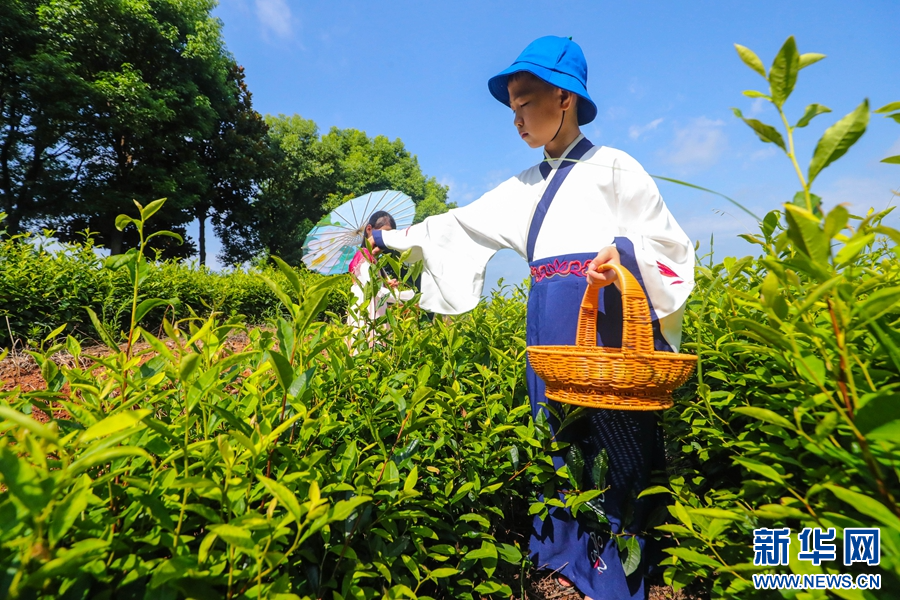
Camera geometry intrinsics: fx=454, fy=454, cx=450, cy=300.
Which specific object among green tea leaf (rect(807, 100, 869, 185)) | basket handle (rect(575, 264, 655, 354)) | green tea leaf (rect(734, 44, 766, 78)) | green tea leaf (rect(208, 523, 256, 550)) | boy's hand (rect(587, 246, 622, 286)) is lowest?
green tea leaf (rect(208, 523, 256, 550))

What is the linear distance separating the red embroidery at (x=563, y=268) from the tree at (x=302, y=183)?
20121mm

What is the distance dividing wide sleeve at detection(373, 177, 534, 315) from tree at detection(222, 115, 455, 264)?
19724mm

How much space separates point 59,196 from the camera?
1678cm

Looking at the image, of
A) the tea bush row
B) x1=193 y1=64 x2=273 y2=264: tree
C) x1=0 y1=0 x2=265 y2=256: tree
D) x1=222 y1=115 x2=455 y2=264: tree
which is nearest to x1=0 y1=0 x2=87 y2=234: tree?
x1=0 y1=0 x2=265 y2=256: tree

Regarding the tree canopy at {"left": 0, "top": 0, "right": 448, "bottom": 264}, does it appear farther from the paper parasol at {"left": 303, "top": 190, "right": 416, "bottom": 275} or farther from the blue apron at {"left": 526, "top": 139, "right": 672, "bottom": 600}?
the blue apron at {"left": 526, "top": 139, "right": 672, "bottom": 600}

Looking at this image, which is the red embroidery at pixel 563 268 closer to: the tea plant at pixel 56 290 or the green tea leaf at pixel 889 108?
the green tea leaf at pixel 889 108

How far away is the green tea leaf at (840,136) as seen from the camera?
53 centimetres

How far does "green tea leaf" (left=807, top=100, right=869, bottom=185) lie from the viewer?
1.73ft

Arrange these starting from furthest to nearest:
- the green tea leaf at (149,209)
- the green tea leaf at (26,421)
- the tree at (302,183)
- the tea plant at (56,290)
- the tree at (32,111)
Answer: the tree at (302,183) → the tree at (32,111) → the tea plant at (56,290) → the green tea leaf at (149,209) → the green tea leaf at (26,421)

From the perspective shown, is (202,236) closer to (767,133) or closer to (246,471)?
(246,471)

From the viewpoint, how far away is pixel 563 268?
5.30 ft

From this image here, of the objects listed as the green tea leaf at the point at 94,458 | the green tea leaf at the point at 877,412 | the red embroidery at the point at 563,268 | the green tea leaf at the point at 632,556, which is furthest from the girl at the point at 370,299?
the green tea leaf at the point at 632,556

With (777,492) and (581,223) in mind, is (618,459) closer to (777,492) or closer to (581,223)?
(777,492)

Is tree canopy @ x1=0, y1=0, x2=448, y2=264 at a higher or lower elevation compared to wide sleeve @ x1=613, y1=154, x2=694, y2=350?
higher
